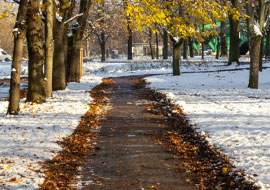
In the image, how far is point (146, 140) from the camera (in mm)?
10875

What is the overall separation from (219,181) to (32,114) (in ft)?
27.3

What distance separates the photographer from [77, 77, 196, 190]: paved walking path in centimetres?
741

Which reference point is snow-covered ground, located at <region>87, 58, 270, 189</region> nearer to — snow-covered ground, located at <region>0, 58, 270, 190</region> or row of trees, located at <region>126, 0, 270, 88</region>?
snow-covered ground, located at <region>0, 58, 270, 190</region>

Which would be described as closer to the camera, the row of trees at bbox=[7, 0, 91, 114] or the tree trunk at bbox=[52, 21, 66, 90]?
the row of trees at bbox=[7, 0, 91, 114]

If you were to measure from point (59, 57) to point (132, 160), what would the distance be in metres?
13.9

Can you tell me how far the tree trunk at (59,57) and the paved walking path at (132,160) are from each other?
8.31 m

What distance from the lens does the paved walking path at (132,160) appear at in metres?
7.41

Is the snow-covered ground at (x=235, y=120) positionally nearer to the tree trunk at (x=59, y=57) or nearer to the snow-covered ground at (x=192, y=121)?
the snow-covered ground at (x=192, y=121)

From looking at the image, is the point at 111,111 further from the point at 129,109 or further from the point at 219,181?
the point at 219,181

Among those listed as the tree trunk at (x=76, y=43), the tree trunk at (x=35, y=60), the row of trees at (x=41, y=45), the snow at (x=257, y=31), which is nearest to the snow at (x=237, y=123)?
the snow at (x=257, y=31)

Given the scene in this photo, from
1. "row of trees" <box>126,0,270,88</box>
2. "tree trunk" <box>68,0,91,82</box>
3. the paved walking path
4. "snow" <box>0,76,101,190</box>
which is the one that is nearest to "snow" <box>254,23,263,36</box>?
"row of trees" <box>126,0,270,88</box>

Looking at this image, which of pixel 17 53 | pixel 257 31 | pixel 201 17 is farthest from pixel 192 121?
pixel 201 17

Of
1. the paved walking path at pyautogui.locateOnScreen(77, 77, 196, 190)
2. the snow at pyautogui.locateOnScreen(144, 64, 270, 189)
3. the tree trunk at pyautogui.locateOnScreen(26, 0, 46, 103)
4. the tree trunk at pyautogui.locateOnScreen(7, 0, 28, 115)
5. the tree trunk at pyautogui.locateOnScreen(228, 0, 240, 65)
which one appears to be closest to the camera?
the paved walking path at pyautogui.locateOnScreen(77, 77, 196, 190)

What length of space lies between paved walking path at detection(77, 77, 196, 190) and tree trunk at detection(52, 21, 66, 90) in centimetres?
831
